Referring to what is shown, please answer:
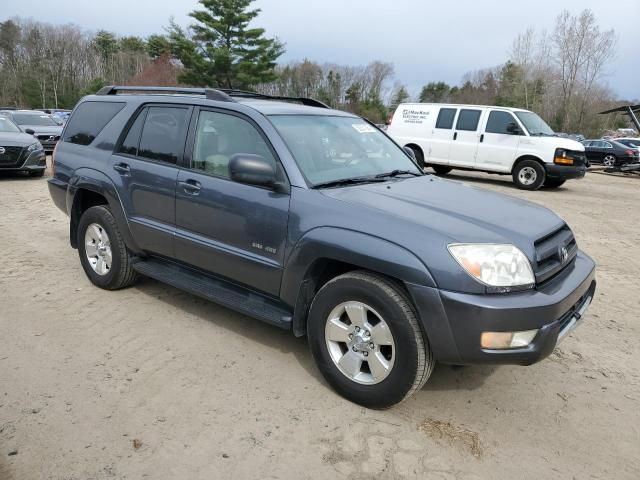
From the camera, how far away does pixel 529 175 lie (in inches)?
514

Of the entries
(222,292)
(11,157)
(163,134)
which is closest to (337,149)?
(222,292)

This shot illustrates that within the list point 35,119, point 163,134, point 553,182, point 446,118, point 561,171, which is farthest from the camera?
point 35,119

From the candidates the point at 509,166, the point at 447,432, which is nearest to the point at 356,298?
the point at 447,432

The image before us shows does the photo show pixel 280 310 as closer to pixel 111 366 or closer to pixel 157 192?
pixel 111 366

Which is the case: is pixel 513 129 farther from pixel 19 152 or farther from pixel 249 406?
pixel 249 406

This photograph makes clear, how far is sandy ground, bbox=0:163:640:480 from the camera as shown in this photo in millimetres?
2605

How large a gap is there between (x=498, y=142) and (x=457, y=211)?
10906mm

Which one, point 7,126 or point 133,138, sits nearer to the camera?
point 133,138

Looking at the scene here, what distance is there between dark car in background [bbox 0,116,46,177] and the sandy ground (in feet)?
26.1

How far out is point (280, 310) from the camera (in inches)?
136

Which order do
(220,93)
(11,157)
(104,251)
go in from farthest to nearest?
(11,157)
(104,251)
(220,93)

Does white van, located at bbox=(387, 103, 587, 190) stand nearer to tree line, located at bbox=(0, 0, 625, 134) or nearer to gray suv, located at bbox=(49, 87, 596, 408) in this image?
gray suv, located at bbox=(49, 87, 596, 408)

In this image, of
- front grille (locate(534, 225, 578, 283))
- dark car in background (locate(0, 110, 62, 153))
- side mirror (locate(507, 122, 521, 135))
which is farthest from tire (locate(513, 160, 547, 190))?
dark car in background (locate(0, 110, 62, 153))

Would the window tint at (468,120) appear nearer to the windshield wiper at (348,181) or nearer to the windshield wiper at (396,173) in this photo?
the windshield wiper at (396,173)
